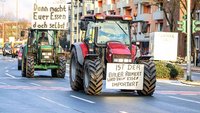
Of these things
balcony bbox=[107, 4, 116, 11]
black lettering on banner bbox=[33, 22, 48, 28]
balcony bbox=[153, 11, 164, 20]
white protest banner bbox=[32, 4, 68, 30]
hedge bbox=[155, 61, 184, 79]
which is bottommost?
hedge bbox=[155, 61, 184, 79]

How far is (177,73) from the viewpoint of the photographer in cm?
3531

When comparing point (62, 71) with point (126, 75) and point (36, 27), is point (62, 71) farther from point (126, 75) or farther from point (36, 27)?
point (126, 75)

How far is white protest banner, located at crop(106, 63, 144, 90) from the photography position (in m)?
21.5

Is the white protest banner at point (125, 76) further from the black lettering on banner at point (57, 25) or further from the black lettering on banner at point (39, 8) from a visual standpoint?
the black lettering on banner at point (39, 8)

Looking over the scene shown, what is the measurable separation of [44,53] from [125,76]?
1326cm

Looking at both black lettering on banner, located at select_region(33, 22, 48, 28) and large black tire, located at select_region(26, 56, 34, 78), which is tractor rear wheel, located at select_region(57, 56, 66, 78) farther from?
black lettering on banner, located at select_region(33, 22, 48, 28)

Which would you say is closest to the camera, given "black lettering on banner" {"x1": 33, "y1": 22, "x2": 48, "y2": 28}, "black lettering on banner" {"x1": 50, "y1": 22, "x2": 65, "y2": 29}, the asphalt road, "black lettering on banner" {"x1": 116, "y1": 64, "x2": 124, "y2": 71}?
the asphalt road

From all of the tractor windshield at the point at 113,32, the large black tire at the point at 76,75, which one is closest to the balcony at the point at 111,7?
the large black tire at the point at 76,75

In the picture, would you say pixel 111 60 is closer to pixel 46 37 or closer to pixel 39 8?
pixel 46 37

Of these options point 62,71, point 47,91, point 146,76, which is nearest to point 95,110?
point 146,76

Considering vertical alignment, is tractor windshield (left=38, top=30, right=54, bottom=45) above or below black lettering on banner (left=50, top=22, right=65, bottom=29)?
below

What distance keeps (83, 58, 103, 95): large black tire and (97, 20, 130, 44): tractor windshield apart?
1.41 m

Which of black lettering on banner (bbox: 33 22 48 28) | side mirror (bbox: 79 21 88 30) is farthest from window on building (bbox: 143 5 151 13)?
side mirror (bbox: 79 21 88 30)

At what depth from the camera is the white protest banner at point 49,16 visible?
38.4 m
